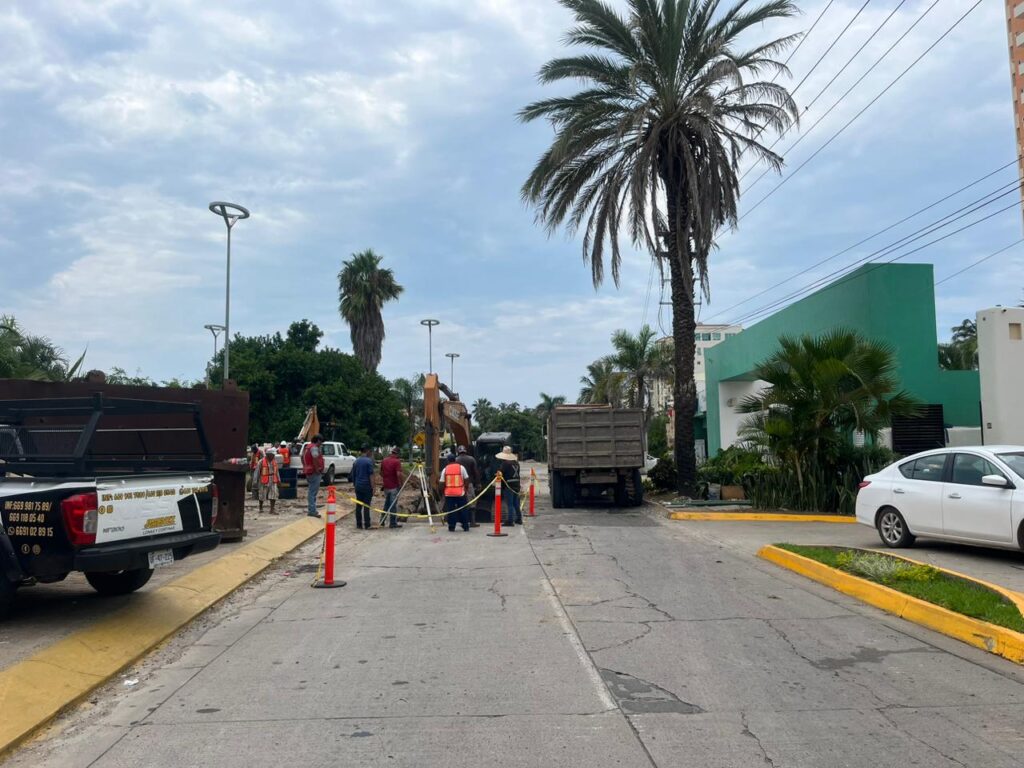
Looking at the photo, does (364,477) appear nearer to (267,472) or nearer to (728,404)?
(267,472)

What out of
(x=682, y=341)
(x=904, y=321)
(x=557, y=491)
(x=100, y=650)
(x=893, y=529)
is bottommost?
(x=100, y=650)

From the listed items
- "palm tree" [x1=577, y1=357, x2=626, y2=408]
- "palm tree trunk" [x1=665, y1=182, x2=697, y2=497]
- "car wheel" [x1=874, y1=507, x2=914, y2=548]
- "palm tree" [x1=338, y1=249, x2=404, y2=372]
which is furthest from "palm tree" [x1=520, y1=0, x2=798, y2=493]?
"palm tree" [x1=338, y1=249, x2=404, y2=372]

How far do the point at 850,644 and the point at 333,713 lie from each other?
4551 mm

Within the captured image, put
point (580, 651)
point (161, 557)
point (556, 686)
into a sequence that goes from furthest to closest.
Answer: point (161, 557) < point (580, 651) < point (556, 686)

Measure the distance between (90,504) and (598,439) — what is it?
1560 centimetres

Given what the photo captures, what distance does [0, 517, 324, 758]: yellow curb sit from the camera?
5.64 meters

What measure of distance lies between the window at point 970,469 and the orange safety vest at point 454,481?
888 centimetres

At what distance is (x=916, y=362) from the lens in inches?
815

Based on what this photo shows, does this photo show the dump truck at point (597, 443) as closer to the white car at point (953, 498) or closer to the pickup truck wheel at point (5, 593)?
the white car at point (953, 498)

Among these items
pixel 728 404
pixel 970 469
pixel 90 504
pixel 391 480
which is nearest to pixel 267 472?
pixel 391 480

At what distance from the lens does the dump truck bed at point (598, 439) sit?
70.6ft

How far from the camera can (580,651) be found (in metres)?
7.24

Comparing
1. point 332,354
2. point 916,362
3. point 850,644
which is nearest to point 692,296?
point 916,362

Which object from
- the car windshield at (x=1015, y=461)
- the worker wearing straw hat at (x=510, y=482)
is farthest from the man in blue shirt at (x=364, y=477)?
the car windshield at (x=1015, y=461)
